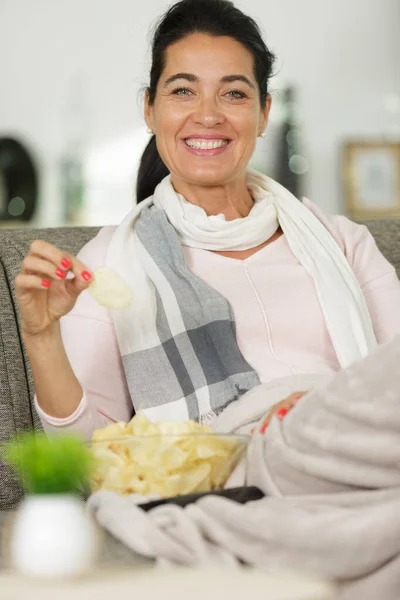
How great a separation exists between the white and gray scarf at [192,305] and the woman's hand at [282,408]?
247mm

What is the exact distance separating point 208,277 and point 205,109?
0.32 m

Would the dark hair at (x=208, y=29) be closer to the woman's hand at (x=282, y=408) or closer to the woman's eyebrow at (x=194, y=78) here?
the woman's eyebrow at (x=194, y=78)

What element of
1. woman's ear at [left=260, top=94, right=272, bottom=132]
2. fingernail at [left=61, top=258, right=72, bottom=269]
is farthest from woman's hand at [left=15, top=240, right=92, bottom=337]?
woman's ear at [left=260, top=94, right=272, bottom=132]

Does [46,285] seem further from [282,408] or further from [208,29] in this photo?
[208,29]

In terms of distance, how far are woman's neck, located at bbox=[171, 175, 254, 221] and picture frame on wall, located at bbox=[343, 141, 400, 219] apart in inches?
131

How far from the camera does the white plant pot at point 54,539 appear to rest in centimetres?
58

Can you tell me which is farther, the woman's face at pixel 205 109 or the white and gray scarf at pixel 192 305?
the woman's face at pixel 205 109

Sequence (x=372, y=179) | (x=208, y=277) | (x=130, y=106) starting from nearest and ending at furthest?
(x=208, y=277), (x=130, y=106), (x=372, y=179)

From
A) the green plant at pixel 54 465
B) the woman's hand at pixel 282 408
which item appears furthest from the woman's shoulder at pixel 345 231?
the green plant at pixel 54 465

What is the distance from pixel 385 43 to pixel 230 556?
4.66 meters

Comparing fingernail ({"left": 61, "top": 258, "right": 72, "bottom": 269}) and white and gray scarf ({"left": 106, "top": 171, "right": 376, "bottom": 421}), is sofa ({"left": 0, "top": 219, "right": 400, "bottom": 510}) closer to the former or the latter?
white and gray scarf ({"left": 106, "top": 171, "right": 376, "bottom": 421})

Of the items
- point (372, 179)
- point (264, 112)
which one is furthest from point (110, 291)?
point (372, 179)

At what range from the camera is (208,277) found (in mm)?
1632

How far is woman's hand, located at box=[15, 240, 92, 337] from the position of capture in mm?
1191
